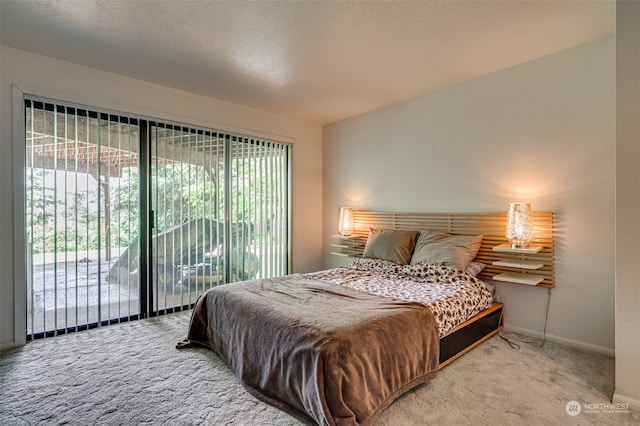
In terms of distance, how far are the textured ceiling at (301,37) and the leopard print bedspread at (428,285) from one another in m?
1.97

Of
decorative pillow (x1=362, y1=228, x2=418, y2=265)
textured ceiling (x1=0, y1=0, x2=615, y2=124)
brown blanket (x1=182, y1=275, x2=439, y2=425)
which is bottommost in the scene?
brown blanket (x1=182, y1=275, x2=439, y2=425)

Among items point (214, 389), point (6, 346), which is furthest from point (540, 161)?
point (6, 346)

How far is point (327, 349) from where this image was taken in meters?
1.62

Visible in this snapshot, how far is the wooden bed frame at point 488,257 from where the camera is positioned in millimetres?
2512

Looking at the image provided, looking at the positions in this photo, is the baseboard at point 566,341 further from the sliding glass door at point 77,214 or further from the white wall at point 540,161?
the sliding glass door at point 77,214

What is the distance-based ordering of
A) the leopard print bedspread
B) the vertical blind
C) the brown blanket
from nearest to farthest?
the brown blanket
the leopard print bedspread
the vertical blind

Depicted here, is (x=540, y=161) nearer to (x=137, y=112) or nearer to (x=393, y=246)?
(x=393, y=246)

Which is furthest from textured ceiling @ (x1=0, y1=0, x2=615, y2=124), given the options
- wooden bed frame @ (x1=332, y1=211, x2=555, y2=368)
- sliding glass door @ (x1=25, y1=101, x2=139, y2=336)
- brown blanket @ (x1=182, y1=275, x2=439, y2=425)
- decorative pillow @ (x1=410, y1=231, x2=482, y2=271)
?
brown blanket @ (x1=182, y1=275, x2=439, y2=425)

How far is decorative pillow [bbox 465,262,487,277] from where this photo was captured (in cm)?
304

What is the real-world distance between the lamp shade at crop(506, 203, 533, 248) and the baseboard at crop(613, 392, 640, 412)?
1.20 m

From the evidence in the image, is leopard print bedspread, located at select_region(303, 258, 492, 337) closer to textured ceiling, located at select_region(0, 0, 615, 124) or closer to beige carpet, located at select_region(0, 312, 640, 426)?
beige carpet, located at select_region(0, 312, 640, 426)

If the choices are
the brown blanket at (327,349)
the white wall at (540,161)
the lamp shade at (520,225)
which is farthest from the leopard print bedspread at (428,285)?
the white wall at (540,161)

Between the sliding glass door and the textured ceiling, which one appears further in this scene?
the sliding glass door

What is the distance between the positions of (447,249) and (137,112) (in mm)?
3477
